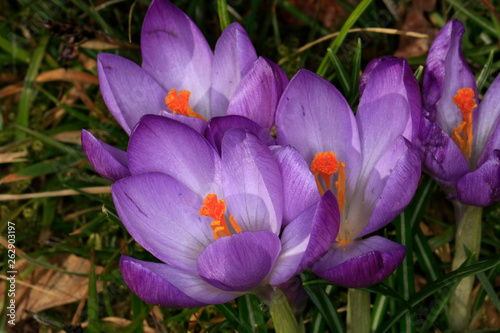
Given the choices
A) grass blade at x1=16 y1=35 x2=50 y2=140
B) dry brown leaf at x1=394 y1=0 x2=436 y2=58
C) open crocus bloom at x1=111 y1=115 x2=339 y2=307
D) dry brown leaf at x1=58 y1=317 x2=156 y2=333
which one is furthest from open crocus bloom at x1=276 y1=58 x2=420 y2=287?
grass blade at x1=16 y1=35 x2=50 y2=140

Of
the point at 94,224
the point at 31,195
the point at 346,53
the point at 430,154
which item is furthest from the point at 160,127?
the point at 346,53

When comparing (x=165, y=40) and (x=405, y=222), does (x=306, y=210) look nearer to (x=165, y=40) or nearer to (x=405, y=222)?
(x=405, y=222)

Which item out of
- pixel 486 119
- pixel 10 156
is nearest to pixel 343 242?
pixel 486 119

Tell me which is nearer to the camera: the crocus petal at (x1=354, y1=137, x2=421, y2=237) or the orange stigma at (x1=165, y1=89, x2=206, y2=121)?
the crocus petal at (x1=354, y1=137, x2=421, y2=237)

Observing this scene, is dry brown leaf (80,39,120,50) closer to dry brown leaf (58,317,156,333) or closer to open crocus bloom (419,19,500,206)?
dry brown leaf (58,317,156,333)

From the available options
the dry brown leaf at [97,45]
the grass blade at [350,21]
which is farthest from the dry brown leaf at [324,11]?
the dry brown leaf at [97,45]

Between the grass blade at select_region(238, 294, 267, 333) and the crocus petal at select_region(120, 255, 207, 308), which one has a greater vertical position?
the crocus petal at select_region(120, 255, 207, 308)

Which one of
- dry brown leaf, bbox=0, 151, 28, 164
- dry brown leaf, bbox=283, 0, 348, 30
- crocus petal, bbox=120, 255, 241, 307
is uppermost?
dry brown leaf, bbox=283, 0, 348, 30

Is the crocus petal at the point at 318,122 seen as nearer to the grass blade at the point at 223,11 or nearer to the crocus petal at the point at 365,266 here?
the crocus petal at the point at 365,266
